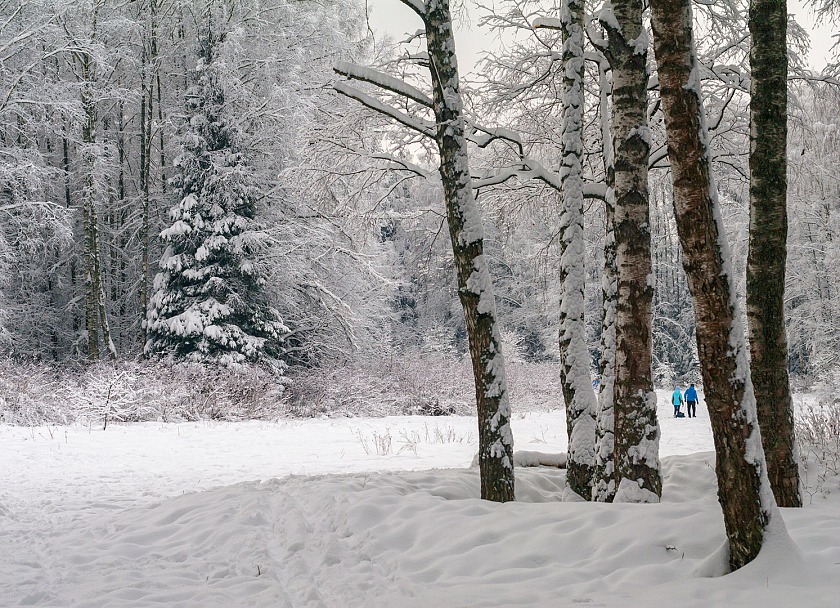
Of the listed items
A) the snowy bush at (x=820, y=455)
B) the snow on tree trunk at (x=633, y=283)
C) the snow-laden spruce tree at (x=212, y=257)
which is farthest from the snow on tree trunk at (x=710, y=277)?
Result: the snow-laden spruce tree at (x=212, y=257)

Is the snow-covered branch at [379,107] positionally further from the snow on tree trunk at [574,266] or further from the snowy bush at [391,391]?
the snowy bush at [391,391]

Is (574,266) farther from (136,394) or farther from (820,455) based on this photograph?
(136,394)

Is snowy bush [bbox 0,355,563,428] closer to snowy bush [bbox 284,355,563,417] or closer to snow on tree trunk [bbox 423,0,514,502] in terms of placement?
snowy bush [bbox 284,355,563,417]

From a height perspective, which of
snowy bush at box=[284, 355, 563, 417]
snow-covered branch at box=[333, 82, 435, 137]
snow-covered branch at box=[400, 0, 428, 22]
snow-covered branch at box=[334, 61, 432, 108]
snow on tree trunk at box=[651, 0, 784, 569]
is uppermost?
snow-covered branch at box=[400, 0, 428, 22]

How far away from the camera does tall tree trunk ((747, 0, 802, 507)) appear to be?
431 cm

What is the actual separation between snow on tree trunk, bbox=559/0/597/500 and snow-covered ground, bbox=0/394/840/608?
84 cm

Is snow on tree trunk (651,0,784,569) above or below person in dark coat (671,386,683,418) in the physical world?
above

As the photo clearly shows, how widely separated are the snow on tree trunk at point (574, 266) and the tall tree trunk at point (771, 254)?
5.59 ft

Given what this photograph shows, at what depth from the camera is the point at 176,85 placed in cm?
1969

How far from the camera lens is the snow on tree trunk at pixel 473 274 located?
5199 mm

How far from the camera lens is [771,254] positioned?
4.33 m

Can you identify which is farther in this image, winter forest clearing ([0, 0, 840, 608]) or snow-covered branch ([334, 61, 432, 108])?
snow-covered branch ([334, 61, 432, 108])

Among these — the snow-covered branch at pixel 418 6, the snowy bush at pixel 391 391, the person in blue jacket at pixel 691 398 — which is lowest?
the person in blue jacket at pixel 691 398

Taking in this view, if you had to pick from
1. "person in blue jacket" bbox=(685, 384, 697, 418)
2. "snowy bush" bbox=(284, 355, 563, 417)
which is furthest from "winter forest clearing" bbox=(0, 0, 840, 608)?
"person in blue jacket" bbox=(685, 384, 697, 418)
